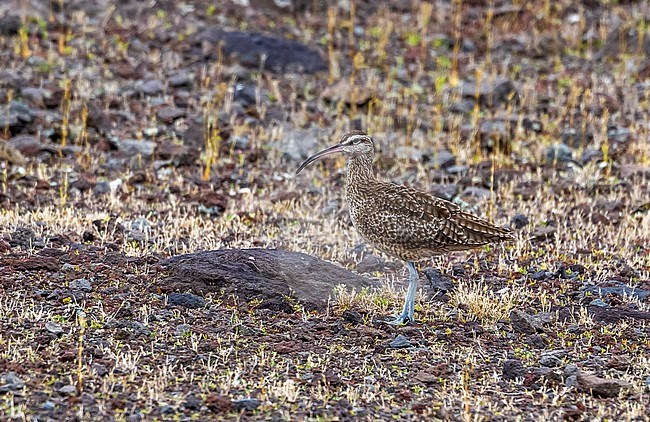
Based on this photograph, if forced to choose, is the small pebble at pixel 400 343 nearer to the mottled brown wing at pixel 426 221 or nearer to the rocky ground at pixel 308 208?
the rocky ground at pixel 308 208

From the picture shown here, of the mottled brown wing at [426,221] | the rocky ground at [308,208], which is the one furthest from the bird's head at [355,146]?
the rocky ground at [308,208]

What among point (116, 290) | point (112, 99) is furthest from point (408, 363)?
point (112, 99)

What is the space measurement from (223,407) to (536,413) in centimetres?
222

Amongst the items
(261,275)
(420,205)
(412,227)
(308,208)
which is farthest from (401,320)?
(308,208)

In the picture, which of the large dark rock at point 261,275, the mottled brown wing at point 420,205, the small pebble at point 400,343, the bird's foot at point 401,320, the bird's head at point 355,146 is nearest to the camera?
the small pebble at point 400,343

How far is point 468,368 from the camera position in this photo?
807 cm

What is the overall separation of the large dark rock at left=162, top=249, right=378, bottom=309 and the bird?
59cm

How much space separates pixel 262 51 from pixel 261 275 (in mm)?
9042

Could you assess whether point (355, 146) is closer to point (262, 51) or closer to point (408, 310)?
point (408, 310)

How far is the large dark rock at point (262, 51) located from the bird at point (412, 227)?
8325 millimetres

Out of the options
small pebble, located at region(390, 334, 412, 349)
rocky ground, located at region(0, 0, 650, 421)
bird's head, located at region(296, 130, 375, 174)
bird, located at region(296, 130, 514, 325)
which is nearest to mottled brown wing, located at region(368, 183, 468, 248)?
bird, located at region(296, 130, 514, 325)

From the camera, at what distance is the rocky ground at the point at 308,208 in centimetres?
764

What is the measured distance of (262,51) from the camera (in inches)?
703

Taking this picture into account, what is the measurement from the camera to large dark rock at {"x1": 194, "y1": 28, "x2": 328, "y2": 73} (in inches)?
696
